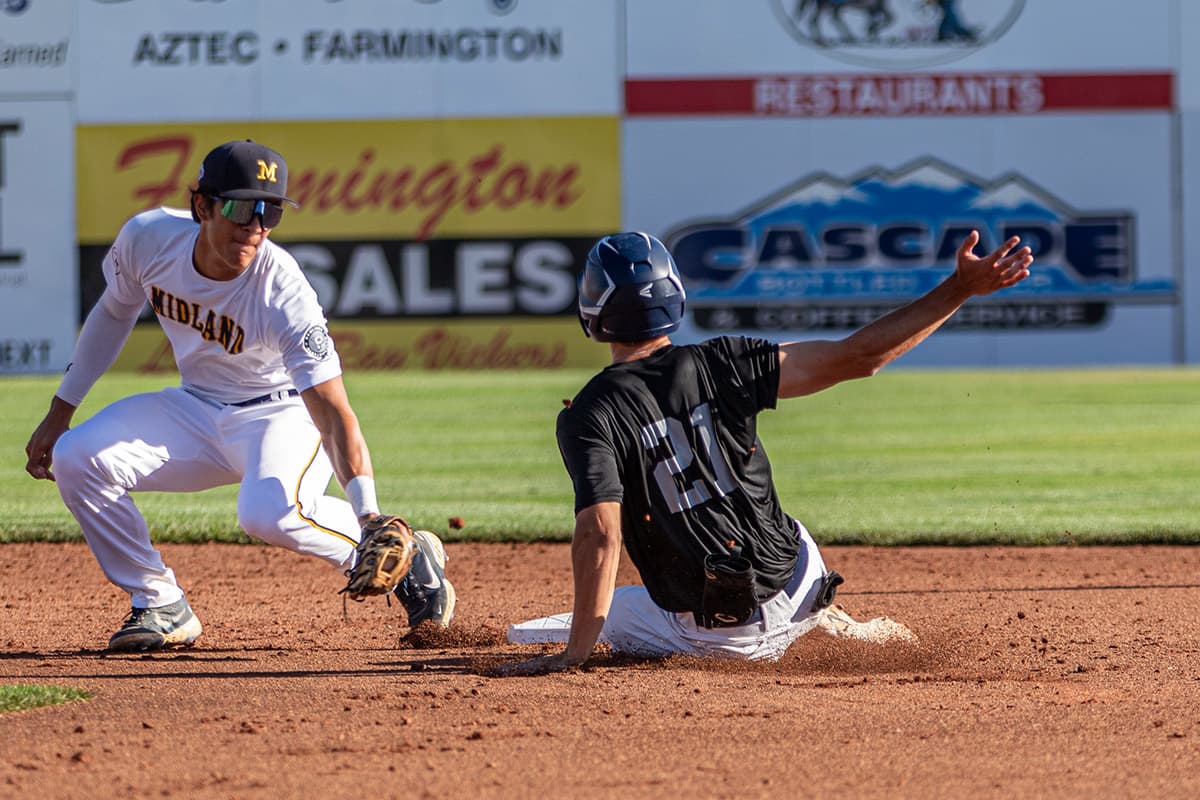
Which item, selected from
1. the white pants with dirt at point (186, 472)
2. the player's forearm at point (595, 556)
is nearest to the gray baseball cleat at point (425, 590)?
the white pants with dirt at point (186, 472)

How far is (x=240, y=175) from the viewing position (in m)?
4.79

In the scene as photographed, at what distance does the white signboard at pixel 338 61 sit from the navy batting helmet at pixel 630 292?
18.4 m

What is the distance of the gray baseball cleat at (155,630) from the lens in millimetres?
5078

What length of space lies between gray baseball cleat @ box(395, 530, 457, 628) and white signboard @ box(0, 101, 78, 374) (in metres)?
17.8

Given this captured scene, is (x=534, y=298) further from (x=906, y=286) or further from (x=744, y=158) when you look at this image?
(x=906, y=286)

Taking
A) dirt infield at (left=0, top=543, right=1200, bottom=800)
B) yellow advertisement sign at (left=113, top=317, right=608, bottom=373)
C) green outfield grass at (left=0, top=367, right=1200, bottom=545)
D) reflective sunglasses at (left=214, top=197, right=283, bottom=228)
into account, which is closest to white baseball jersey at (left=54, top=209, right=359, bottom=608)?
reflective sunglasses at (left=214, top=197, right=283, bottom=228)

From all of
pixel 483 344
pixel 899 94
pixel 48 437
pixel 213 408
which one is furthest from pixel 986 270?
pixel 899 94

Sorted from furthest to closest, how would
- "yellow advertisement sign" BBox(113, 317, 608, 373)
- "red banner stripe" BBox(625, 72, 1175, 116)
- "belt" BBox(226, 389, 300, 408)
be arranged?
"red banner stripe" BBox(625, 72, 1175, 116)
"yellow advertisement sign" BBox(113, 317, 608, 373)
"belt" BBox(226, 389, 300, 408)

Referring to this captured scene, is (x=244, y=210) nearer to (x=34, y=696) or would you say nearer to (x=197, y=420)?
(x=197, y=420)

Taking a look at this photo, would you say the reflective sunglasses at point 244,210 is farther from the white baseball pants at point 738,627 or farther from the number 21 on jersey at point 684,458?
the white baseball pants at point 738,627

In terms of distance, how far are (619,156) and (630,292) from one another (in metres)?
18.5

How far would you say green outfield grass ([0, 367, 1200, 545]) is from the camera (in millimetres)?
8719

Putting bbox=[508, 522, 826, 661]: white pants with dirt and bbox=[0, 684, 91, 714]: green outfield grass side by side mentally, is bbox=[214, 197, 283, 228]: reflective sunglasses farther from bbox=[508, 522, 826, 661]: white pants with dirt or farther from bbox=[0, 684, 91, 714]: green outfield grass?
bbox=[508, 522, 826, 661]: white pants with dirt

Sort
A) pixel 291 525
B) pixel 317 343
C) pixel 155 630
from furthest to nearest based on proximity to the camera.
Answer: pixel 155 630 → pixel 291 525 → pixel 317 343
